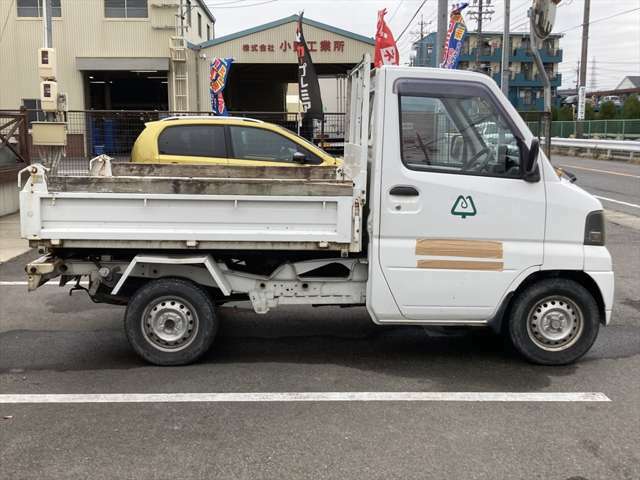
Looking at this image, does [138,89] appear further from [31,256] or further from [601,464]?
[601,464]

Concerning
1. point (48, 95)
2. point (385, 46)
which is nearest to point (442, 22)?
point (385, 46)

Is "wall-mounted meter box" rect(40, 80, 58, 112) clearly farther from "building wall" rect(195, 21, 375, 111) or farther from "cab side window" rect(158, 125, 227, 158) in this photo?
"building wall" rect(195, 21, 375, 111)

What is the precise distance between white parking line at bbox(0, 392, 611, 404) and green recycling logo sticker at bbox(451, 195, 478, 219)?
1.31m

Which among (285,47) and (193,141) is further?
(285,47)

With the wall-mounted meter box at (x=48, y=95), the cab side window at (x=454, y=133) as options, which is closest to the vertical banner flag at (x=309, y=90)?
the wall-mounted meter box at (x=48, y=95)

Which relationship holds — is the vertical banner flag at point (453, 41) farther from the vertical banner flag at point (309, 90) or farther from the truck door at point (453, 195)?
the truck door at point (453, 195)

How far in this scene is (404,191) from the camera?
15.9 feet

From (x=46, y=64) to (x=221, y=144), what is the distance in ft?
17.2

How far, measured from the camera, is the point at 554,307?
5137 mm

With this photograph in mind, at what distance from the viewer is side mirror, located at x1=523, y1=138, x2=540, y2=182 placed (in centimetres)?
477

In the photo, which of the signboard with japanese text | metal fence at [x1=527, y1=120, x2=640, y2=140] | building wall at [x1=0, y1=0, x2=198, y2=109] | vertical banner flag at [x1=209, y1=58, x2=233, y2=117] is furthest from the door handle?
metal fence at [x1=527, y1=120, x2=640, y2=140]

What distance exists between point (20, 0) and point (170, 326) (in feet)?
97.3

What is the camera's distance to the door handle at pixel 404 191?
4.85 meters

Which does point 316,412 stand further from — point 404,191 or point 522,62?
point 522,62
